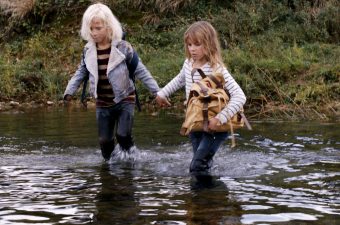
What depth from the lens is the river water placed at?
5.79m

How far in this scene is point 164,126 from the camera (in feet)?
39.6

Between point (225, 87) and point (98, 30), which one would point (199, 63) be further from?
point (98, 30)

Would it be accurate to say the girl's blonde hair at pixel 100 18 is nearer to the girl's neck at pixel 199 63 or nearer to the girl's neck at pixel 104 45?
the girl's neck at pixel 104 45

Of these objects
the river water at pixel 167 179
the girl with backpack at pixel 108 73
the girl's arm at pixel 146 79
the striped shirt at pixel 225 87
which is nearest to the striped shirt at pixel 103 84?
the girl with backpack at pixel 108 73

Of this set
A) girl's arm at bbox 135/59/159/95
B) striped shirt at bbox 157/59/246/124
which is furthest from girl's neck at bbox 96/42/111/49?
striped shirt at bbox 157/59/246/124

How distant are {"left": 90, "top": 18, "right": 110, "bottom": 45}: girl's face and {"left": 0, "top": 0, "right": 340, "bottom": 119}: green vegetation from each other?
5.35 metres

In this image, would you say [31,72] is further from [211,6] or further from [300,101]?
[300,101]

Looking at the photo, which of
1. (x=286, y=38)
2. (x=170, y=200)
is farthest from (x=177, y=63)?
(x=170, y=200)

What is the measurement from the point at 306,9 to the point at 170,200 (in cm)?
1291

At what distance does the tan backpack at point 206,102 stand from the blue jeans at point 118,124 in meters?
1.37

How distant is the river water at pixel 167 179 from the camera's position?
579 cm

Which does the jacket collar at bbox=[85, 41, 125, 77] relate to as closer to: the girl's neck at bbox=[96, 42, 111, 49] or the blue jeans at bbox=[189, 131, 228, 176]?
the girl's neck at bbox=[96, 42, 111, 49]

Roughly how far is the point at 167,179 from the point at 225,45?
10421 millimetres

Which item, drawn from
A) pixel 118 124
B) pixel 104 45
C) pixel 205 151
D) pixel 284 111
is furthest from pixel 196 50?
pixel 284 111
